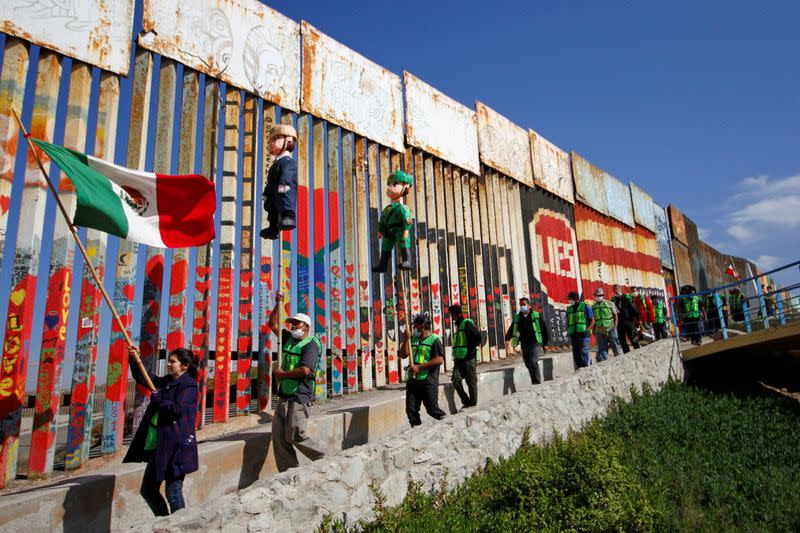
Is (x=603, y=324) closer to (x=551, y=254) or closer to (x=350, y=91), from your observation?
(x=551, y=254)

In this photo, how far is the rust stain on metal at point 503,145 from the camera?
1565 cm

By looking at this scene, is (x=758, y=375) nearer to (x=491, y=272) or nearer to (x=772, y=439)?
(x=772, y=439)

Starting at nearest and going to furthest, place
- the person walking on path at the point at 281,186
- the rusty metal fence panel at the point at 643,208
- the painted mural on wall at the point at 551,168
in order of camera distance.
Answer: the person walking on path at the point at 281,186, the painted mural on wall at the point at 551,168, the rusty metal fence panel at the point at 643,208

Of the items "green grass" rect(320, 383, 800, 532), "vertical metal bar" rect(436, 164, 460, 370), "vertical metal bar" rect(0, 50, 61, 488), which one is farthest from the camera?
"vertical metal bar" rect(436, 164, 460, 370)

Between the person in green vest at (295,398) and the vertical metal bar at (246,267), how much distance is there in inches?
129

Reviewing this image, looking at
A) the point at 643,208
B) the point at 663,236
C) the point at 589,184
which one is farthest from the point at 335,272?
the point at 663,236

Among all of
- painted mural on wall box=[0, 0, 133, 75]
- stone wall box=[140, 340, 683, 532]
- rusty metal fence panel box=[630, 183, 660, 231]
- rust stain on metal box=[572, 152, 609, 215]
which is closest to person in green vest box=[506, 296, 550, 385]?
stone wall box=[140, 340, 683, 532]

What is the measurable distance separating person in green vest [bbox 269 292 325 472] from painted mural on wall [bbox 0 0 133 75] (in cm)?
539

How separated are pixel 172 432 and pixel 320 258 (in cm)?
635

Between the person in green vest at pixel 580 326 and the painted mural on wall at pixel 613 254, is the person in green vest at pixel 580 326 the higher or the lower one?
the lower one

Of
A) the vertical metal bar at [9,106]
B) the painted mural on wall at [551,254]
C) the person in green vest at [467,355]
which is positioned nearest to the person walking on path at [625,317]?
the painted mural on wall at [551,254]

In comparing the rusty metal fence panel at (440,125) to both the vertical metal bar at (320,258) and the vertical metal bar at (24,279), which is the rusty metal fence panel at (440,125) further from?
the vertical metal bar at (24,279)

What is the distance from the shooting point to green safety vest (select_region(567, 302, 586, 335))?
10.4 m

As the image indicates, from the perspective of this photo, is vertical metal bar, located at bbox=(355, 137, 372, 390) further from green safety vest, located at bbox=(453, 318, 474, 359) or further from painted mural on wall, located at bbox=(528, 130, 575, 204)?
painted mural on wall, located at bbox=(528, 130, 575, 204)
